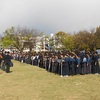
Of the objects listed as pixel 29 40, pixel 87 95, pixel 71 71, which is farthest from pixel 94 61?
pixel 29 40

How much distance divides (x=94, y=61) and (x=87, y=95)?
904 centimetres

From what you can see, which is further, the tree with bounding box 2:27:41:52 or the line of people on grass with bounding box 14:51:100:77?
the tree with bounding box 2:27:41:52

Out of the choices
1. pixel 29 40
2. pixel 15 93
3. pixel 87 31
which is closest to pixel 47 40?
pixel 29 40

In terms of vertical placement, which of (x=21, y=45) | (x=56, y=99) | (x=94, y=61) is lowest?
(x=56, y=99)

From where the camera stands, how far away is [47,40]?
293ft

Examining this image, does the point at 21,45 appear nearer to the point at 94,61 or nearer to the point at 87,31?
the point at 87,31

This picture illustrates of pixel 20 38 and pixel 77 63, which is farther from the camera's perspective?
pixel 20 38

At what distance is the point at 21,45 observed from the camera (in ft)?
262

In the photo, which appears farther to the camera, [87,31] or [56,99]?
[87,31]

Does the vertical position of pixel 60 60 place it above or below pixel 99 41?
below

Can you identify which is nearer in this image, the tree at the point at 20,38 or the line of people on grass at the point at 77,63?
the line of people on grass at the point at 77,63

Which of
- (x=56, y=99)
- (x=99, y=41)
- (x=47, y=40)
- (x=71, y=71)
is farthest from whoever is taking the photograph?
(x=47, y=40)

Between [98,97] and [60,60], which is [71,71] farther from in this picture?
[98,97]

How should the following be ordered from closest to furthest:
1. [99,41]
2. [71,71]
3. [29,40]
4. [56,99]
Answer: [56,99]
[71,71]
[99,41]
[29,40]
